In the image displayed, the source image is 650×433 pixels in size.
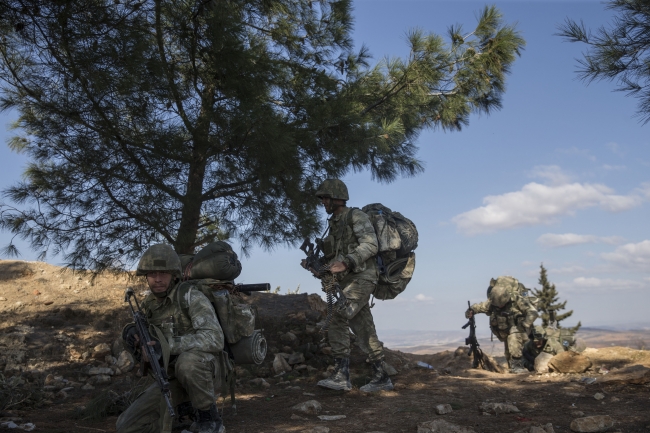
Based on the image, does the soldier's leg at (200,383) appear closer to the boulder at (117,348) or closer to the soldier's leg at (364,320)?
the soldier's leg at (364,320)

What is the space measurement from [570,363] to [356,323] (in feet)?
10.6

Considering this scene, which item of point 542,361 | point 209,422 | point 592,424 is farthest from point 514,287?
point 209,422

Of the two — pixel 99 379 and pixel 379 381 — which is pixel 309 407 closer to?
pixel 379 381

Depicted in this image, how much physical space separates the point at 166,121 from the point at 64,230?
5.66 ft

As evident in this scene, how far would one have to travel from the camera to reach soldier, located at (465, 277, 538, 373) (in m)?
9.10

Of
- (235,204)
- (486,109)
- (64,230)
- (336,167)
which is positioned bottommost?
(64,230)

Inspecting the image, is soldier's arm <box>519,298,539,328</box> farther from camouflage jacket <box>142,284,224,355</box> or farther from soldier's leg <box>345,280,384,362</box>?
camouflage jacket <box>142,284,224,355</box>

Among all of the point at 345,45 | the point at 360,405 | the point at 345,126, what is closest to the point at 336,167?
the point at 345,126

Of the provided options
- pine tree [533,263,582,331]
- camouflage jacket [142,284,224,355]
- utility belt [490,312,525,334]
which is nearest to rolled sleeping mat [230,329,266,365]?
camouflage jacket [142,284,224,355]

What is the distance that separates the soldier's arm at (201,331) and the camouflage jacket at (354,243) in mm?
1803

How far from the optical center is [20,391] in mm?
5262

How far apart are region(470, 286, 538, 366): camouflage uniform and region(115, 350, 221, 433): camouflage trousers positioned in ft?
21.5

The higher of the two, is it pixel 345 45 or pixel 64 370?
pixel 345 45

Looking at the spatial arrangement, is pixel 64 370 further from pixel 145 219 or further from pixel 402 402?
pixel 402 402
